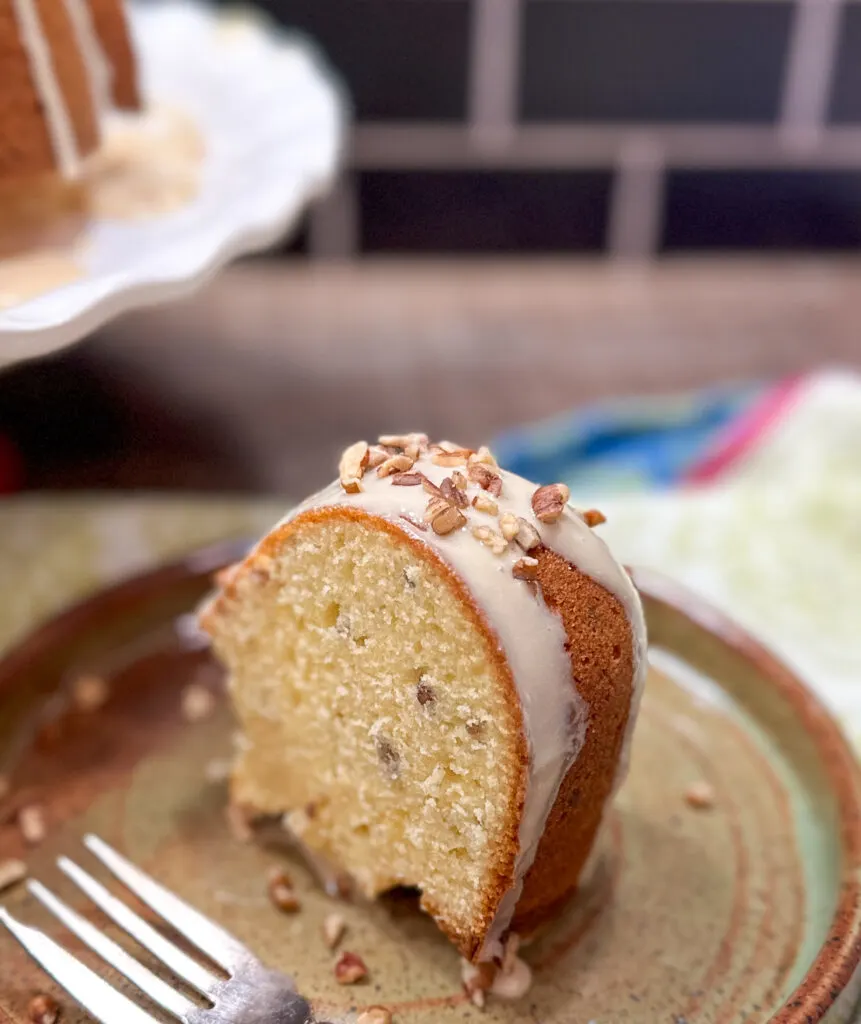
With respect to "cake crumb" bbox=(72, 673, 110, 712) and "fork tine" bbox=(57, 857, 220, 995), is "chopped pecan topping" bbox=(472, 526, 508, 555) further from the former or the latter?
"cake crumb" bbox=(72, 673, 110, 712)

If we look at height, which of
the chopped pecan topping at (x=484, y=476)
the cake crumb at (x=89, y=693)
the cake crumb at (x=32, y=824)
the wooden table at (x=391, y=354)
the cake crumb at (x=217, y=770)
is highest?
the chopped pecan topping at (x=484, y=476)

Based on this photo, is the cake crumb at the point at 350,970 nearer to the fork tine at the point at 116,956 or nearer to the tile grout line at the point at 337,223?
the fork tine at the point at 116,956

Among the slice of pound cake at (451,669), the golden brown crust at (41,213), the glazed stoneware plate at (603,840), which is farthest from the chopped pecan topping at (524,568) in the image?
the golden brown crust at (41,213)

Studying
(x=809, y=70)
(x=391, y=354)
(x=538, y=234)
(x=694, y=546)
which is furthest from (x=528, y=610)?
(x=809, y=70)

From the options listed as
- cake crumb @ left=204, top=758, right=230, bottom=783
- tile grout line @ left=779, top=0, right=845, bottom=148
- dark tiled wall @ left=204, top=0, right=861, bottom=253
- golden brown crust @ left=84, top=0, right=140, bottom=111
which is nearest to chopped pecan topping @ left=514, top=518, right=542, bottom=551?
cake crumb @ left=204, top=758, right=230, bottom=783

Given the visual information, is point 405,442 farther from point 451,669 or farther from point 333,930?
point 333,930
